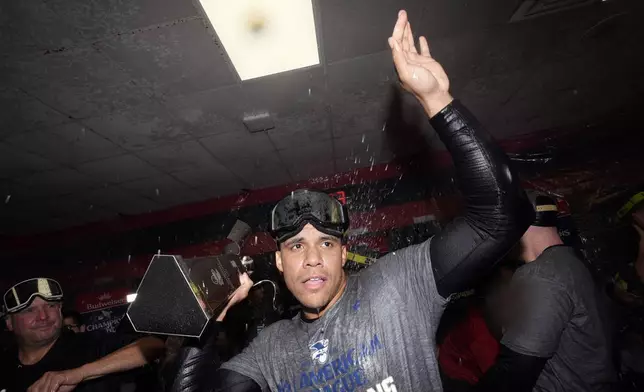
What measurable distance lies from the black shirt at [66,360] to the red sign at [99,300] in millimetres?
4610

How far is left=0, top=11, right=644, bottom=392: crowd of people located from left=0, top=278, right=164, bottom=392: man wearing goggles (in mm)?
16

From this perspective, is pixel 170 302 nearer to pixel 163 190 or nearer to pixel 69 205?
pixel 163 190

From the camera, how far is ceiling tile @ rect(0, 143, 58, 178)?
4.06 m

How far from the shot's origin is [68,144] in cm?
408

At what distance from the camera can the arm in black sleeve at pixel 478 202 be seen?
1.20m

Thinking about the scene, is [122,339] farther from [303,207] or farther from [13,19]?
[13,19]

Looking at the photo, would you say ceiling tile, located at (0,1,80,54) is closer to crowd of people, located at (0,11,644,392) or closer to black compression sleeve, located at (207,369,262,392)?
crowd of people, located at (0,11,644,392)

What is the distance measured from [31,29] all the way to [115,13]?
671 mm

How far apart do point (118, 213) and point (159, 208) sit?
0.84 m

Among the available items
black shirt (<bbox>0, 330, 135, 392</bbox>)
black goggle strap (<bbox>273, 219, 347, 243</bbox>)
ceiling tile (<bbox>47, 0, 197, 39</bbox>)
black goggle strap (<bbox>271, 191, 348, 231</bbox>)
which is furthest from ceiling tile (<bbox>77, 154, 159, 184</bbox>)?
black goggle strap (<bbox>273, 219, 347, 243</bbox>)

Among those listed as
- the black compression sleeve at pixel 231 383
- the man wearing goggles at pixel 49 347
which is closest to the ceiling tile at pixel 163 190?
the man wearing goggles at pixel 49 347

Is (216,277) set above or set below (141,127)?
below

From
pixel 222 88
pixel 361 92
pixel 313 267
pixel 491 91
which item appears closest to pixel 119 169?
pixel 222 88

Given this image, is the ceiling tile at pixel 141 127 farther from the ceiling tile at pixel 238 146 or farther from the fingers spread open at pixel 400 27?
the fingers spread open at pixel 400 27
